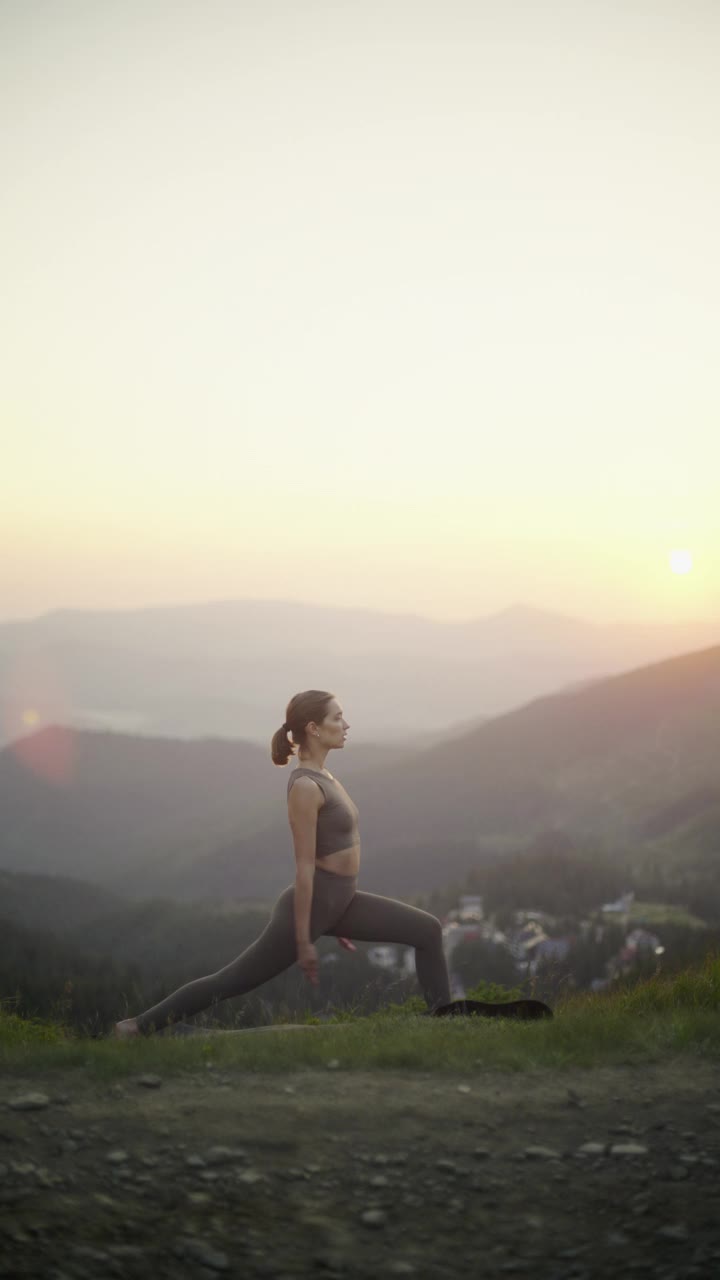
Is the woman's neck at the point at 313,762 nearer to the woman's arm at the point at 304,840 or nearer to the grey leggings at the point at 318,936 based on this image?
the woman's arm at the point at 304,840

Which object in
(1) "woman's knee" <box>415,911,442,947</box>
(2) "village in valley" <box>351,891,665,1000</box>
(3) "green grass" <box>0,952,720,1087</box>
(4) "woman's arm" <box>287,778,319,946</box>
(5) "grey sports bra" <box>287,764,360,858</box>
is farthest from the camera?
(2) "village in valley" <box>351,891,665,1000</box>

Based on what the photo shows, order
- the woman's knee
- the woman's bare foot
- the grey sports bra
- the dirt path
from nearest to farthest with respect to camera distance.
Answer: the dirt path, the woman's bare foot, the grey sports bra, the woman's knee

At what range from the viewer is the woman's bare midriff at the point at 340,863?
7.87 m

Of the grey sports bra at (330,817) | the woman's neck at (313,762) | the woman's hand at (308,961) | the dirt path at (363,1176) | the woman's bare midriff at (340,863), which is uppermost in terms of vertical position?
the woman's neck at (313,762)

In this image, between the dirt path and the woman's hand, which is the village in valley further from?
the dirt path

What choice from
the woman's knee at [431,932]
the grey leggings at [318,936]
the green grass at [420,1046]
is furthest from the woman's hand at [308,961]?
the woman's knee at [431,932]

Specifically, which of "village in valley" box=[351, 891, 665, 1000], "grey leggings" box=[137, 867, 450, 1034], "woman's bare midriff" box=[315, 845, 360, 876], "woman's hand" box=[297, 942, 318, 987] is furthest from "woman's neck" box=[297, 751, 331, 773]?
"village in valley" box=[351, 891, 665, 1000]

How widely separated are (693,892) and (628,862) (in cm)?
3213

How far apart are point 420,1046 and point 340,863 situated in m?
1.51

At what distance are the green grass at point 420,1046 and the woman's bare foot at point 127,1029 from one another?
136mm

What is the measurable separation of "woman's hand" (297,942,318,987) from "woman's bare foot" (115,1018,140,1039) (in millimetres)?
1171

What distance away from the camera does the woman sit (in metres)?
7.64

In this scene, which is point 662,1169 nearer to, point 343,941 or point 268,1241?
point 268,1241

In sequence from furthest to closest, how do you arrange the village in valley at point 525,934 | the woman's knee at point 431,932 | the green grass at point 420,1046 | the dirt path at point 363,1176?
1. the village in valley at point 525,934
2. the woman's knee at point 431,932
3. the green grass at point 420,1046
4. the dirt path at point 363,1176
